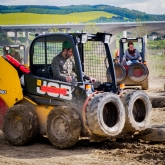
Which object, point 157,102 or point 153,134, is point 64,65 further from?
point 157,102

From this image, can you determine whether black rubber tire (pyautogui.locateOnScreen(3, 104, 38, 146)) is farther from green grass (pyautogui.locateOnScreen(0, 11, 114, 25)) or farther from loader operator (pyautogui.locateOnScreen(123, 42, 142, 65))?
green grass (pyautogui.locateOnScreen(0, 11, 114, 25))

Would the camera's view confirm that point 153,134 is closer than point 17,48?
Yes

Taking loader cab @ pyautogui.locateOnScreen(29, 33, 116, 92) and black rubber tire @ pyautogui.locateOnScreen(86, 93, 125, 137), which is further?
loader cab @ pyautogui.locateOnScreen(29, 33, 116, 92)

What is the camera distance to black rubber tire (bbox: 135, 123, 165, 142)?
8750 mm

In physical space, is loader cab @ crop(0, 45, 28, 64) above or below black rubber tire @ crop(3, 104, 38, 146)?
above

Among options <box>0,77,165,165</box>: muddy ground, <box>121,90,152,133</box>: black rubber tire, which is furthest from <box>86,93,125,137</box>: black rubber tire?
<box>0,77,165,165</box>: muddy ground

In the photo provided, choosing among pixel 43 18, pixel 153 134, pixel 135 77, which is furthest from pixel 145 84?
pixel 43 18

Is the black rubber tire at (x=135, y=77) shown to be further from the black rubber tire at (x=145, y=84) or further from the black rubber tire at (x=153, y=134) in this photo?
the black rubber tire at (x=153, y=134)

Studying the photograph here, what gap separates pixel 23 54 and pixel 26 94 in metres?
11.3

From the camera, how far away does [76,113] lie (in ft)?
27.3

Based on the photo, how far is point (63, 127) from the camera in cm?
843

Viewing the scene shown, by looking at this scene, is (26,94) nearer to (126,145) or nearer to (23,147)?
(23,147)

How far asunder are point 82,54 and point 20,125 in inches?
66.1

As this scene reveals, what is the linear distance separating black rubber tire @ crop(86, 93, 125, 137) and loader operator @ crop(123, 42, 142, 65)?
33.8 feet
